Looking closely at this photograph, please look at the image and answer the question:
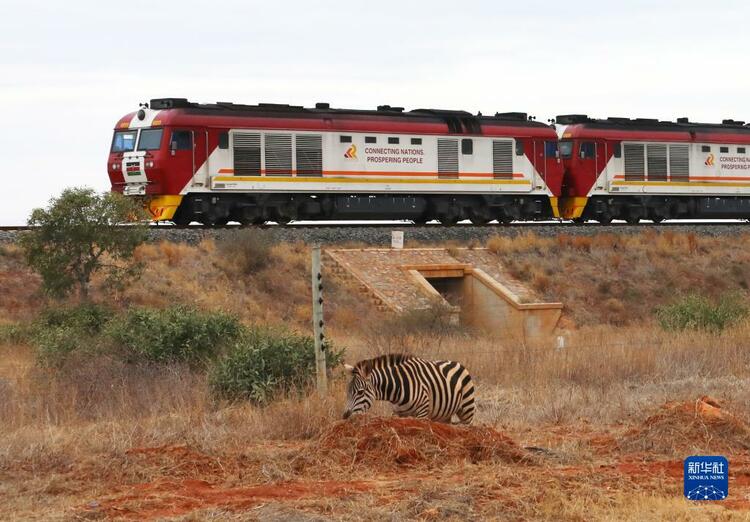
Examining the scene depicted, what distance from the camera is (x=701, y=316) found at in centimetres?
2748

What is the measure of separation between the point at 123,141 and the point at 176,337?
1518 centimetres

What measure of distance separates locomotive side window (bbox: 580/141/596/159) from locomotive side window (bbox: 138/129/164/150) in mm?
15726

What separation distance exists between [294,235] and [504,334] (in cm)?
669

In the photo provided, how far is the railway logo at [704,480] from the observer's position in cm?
987

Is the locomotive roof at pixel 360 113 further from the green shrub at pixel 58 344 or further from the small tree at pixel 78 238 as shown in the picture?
the green shrub at pixel 58 344

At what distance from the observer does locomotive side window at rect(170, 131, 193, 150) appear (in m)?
32.7

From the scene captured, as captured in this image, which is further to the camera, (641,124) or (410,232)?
(641,124)

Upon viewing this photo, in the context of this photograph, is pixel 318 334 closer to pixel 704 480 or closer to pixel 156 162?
pixel 704 480

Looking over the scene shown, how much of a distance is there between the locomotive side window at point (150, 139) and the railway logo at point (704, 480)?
24.7 m

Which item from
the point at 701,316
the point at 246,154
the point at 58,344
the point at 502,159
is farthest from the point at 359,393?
the point at 502,159

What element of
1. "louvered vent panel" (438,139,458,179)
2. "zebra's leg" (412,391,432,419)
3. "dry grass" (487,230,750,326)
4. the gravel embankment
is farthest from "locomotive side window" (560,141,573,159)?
"zebra's leg" (412,391,432,419)

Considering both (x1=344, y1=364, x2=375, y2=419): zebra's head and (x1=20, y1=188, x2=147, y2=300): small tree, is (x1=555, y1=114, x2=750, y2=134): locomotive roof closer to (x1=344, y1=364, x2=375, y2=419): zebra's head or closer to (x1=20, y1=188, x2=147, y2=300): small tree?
(x1=20, y1=188, x2=147, y2=300): small tree

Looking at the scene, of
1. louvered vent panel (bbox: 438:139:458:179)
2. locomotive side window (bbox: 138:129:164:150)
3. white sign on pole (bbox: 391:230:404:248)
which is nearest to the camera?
locomotive side window (bbox: 138:129:164:150)

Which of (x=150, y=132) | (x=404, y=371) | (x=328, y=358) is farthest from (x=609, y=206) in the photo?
(x=404, y=371)
